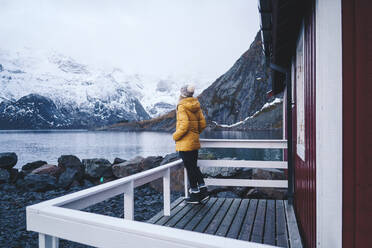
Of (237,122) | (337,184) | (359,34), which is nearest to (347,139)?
(337,184)

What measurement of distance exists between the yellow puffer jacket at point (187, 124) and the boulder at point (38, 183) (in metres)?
8.85

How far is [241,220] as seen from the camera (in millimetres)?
4270

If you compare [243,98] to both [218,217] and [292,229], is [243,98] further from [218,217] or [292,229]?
[292,229]

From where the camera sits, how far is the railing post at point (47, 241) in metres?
1.60

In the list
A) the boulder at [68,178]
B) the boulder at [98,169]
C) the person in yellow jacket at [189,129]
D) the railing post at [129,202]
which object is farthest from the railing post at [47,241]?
the boulder at [98,169]

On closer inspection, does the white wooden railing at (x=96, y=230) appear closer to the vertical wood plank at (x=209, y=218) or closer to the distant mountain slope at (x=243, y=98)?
the vertical wood plank at (x=209, y=218)

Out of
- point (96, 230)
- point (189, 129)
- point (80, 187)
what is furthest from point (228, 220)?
point (80, 187)

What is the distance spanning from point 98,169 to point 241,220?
33.0 ft

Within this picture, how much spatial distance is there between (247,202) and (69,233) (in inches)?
166

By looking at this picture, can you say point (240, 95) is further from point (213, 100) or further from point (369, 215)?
point (369, 215)

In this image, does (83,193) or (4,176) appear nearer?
(83,193)

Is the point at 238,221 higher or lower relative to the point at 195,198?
lower

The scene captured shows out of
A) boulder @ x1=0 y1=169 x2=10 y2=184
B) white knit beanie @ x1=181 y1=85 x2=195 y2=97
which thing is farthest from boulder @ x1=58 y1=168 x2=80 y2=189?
white knit beanie @ x1=181 y1=85 x2=195 y2=97

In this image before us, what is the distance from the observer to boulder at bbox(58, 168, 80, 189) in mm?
12016
